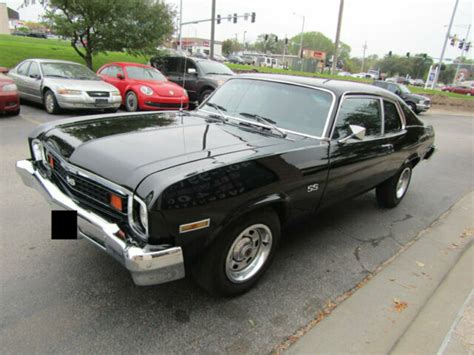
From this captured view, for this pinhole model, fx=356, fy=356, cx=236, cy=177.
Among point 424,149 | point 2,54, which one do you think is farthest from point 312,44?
point 424,149

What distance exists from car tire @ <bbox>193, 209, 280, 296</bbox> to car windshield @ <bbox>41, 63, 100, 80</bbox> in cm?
911

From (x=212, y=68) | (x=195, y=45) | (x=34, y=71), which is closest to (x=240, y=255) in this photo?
(x=34, y=71)

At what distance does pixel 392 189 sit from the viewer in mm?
4992

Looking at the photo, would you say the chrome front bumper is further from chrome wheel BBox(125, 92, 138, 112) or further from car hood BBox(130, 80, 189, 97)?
chrome wheel BBox(125, 92, 138, 112)

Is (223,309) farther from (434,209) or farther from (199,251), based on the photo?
(434,209)

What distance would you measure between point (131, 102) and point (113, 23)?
7.88 metres

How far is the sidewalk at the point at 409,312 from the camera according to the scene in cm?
249

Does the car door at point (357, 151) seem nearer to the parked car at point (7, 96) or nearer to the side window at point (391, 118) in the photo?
the side window at point (391, 118)

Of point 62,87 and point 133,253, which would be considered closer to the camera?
point 133,253

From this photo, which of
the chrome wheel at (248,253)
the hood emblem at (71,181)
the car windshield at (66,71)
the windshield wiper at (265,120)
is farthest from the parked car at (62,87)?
the chrome wheel at (248,253)

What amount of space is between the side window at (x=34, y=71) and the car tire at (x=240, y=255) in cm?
936

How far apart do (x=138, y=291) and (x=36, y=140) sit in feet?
5.61

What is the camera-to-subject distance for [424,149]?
216 inches

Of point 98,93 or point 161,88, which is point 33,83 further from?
point 161,88
